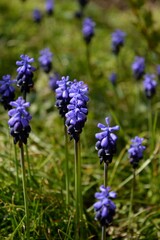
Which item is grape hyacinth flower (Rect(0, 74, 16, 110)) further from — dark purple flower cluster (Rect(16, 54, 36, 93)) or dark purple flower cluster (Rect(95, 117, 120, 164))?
dark purple flower cluster (Rect(95, 117, 120, 164))

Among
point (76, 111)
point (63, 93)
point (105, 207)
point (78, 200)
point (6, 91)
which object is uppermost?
point (6, 91)

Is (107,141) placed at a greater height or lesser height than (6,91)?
lesser

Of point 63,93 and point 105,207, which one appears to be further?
point 63,93

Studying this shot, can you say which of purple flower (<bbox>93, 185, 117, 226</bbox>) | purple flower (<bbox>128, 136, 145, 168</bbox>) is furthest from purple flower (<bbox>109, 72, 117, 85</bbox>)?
purple flower (<bbox>93, 185, 117, 226</bbox>)

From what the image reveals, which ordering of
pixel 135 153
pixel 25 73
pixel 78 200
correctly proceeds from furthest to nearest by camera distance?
pixel 135 153
pixel 78 200
pixel 25 73

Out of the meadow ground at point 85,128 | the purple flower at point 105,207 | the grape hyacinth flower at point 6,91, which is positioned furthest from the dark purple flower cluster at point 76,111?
the meadow ground at point 85,128

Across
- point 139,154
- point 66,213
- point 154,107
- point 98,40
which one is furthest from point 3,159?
point 98,40

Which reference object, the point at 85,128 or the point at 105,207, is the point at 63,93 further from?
the point at 85,128

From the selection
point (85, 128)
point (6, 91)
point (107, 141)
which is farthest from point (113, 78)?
point (107, 141)

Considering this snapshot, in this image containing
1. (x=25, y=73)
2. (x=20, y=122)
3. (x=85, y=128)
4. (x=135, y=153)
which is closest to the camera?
(x=20, y=122)

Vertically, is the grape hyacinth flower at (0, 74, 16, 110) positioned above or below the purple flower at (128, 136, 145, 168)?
above

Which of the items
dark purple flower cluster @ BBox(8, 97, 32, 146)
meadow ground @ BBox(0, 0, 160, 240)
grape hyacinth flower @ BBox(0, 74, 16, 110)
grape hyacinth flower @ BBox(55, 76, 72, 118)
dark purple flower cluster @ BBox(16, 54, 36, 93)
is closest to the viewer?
dark purple flower cluster @ BBox(8, 97, 32, 146)
